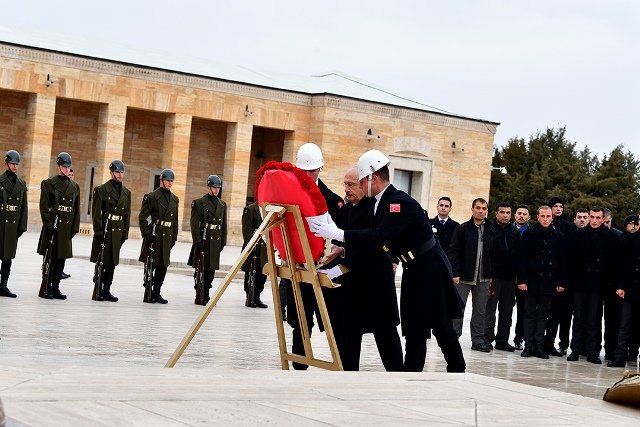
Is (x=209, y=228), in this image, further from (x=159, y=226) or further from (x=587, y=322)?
(x=587, y=322)

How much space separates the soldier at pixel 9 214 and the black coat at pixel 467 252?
5800mm

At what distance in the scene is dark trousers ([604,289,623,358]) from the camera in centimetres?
1391

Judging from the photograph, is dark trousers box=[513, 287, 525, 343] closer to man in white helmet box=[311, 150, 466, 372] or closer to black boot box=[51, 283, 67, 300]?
man in white helmet box=[311, 150, 466, 372]

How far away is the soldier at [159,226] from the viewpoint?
640 inches

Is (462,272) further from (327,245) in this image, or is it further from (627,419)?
(627,419)

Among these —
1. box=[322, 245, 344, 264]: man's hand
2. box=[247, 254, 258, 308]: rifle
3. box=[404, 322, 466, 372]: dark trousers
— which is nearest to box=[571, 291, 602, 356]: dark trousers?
box=[404, 322, 466, 372]: dark trousers

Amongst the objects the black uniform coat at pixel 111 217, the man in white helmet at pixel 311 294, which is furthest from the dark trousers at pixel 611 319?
the black uniform coat at pixel 111 217

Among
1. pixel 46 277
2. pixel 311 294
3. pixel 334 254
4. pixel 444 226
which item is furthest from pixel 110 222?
pixel 334 254

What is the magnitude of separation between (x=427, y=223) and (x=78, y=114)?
30586 millimetres

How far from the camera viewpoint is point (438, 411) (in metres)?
5.71

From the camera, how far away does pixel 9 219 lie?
48.7ft

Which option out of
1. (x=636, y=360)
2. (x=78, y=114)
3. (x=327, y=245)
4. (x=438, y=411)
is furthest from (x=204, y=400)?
(x=78, y=114)

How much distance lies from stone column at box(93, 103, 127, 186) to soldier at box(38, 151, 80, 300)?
20.1 metres

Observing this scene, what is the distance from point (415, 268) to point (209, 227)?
844 cm
